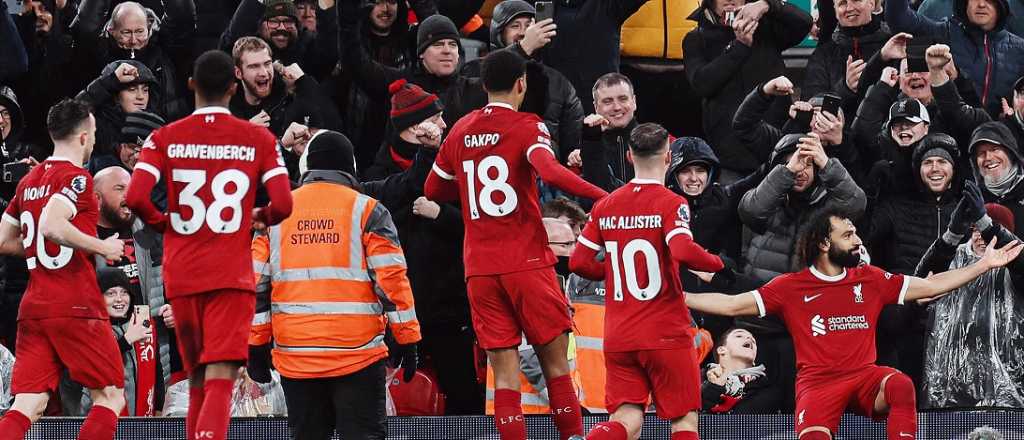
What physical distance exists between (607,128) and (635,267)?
2.88 meters

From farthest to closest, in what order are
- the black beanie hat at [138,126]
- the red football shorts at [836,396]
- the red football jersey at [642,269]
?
the black beanie hat at [138,126]
the red football shorts at [836,396]
the red football jersey at [642,269]

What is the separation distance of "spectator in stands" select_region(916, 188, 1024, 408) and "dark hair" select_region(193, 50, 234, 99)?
4.48 metres

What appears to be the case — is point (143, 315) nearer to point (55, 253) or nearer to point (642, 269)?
point (55, 253)

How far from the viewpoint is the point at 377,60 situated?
12.3m

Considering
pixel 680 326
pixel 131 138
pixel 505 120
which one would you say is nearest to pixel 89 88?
pixel 131 138

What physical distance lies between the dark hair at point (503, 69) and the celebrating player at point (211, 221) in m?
1.42

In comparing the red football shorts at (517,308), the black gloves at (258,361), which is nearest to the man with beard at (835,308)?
the red football shorts at (517,308)

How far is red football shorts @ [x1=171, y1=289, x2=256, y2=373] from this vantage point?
800 centimetres

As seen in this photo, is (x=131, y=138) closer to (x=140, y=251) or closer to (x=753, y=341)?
(x=140, y=251)

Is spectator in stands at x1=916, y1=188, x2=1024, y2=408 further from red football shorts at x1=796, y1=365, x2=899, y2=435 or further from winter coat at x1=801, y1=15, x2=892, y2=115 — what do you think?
winter coat at x1=801, y1=15, x2=892, y2=115

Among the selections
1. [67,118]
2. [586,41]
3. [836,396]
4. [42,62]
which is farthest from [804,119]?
[42,62]

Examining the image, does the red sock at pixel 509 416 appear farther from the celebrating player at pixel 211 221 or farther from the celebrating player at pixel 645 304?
the celebrating player at pixel 211 221

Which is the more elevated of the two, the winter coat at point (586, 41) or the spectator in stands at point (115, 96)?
the winter coat at point (586, 41)

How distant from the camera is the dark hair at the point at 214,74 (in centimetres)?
812
